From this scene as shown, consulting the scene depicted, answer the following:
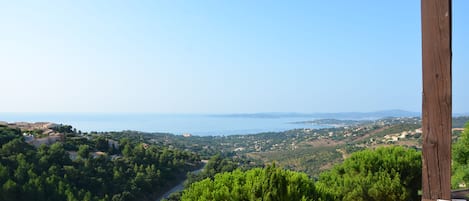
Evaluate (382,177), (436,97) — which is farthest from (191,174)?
(436,97)

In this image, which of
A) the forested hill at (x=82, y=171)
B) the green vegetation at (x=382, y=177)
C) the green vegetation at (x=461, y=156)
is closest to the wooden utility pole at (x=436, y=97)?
the green vegetation at (x=382, y=177)

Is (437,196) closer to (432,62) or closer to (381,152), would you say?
(432,62)

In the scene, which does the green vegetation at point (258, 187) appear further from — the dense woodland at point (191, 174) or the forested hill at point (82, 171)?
the forested hill at point (82, 171)

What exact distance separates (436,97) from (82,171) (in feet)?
86.0

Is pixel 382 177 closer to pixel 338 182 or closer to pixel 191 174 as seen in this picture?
pixel 338 182

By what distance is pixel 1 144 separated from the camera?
26125 millimetres

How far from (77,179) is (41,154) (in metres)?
3.44

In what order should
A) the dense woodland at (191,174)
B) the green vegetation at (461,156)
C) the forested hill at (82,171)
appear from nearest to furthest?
the dense woodland at (191,174), the green vegetation at (461,156), the forested hill at (82,171)

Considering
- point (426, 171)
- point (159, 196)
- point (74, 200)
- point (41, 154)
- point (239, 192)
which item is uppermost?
point (426, 171)

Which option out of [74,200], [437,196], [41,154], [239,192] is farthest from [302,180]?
[41,154]

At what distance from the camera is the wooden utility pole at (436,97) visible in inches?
72.6

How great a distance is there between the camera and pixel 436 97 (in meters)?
1.86

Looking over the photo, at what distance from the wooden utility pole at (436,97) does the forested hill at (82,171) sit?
20.7m

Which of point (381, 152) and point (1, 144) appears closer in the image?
point (381, 152)
